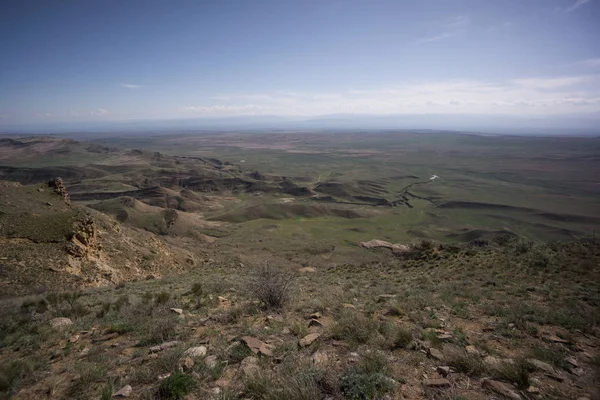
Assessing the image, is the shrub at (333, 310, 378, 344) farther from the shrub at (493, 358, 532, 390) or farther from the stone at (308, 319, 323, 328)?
the shrub at (493, 358, 532, 390)

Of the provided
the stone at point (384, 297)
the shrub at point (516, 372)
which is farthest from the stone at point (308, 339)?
the stone at point (384, 297)

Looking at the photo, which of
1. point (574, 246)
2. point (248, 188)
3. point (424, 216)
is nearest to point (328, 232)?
point (424, 216)

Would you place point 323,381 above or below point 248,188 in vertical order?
above

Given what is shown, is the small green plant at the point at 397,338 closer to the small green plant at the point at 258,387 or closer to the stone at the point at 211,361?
the small green plant at the point at 258,387

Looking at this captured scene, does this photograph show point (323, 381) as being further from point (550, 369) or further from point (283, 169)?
point (283, 169)

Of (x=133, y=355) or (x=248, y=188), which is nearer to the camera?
(x=133, y=355)

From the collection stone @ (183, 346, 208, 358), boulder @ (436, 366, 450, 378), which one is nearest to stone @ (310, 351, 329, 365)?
boulder @ (436, 366, 450, 378)

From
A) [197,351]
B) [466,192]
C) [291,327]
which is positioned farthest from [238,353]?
[466,192]
